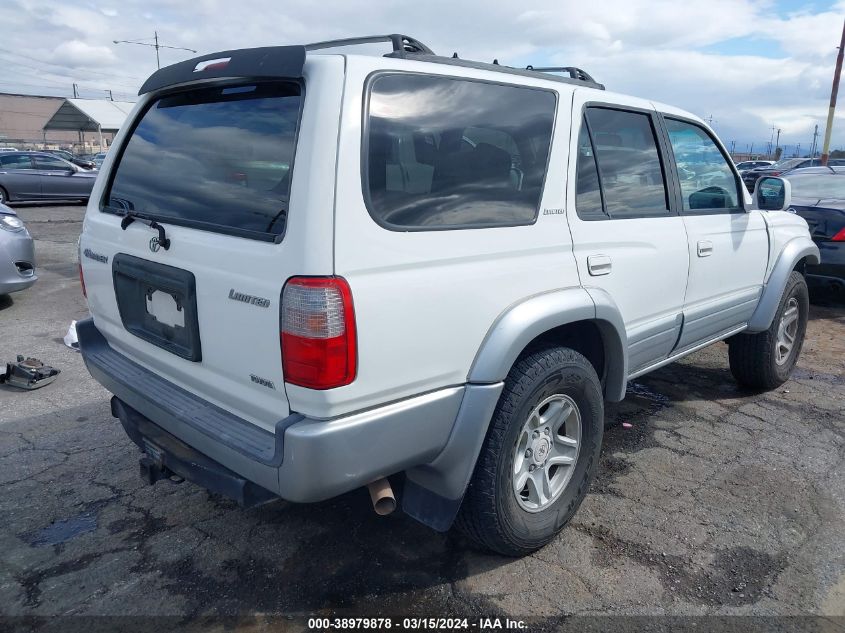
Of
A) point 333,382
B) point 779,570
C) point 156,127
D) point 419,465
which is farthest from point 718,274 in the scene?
point 156,127

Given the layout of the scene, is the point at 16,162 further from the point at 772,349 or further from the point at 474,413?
the point at 474,413

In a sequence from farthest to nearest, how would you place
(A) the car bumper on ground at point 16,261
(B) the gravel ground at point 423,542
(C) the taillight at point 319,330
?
(A) the car bumper on ground at point 16,261 → (B) the gravel ground at point 423,542 → (C) the taillight at point 319,330

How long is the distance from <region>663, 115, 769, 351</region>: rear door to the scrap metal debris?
4.28m

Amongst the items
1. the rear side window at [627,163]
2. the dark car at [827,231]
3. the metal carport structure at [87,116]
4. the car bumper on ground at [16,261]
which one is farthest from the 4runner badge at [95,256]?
the metal carport structure at [87,116]

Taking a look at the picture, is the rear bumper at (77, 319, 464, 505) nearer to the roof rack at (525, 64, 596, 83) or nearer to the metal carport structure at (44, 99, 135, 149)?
the roof rack at (525, 64, 596, 83)

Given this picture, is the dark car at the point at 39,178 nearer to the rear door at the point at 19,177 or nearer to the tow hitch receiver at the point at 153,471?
the rear door at the point at 19,177

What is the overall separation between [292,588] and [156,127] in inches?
78.7

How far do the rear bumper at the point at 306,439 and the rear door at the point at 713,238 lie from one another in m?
2.01

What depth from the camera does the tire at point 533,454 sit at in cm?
244

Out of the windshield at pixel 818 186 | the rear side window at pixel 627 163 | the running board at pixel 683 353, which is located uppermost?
the rear side window at pixel 627 163

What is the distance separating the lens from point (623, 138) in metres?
3.21

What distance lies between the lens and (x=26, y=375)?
4516mm

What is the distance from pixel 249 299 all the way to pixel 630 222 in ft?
6.24

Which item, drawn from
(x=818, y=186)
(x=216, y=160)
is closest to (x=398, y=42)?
(x=216, y=160)
